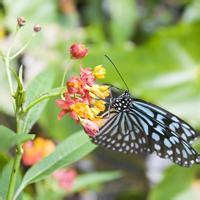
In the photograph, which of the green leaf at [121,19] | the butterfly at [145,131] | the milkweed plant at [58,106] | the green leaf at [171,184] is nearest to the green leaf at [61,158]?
the milkweed plant at [58,106]

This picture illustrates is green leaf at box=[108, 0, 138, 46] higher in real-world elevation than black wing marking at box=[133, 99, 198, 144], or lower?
higher

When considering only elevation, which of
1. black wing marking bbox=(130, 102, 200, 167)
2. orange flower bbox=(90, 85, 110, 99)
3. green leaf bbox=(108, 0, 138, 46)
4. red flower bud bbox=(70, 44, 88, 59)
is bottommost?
black wing marking bbox=(130, 102, 200, 167)

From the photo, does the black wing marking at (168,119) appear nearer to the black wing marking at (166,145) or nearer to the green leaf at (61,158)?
the black wing marking at (166,145)

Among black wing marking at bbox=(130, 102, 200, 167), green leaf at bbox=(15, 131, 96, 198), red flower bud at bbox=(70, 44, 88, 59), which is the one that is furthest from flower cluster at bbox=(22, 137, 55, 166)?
red flower bud at bbox=(70, 44, 88, 59)

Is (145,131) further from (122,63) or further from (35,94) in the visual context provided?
(122,63)

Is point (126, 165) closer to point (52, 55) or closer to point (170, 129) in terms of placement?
point (52, 55)

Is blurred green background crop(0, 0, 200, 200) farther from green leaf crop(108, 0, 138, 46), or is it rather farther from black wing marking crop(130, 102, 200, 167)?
black wing marking crop(130, 102, 200, 167)
